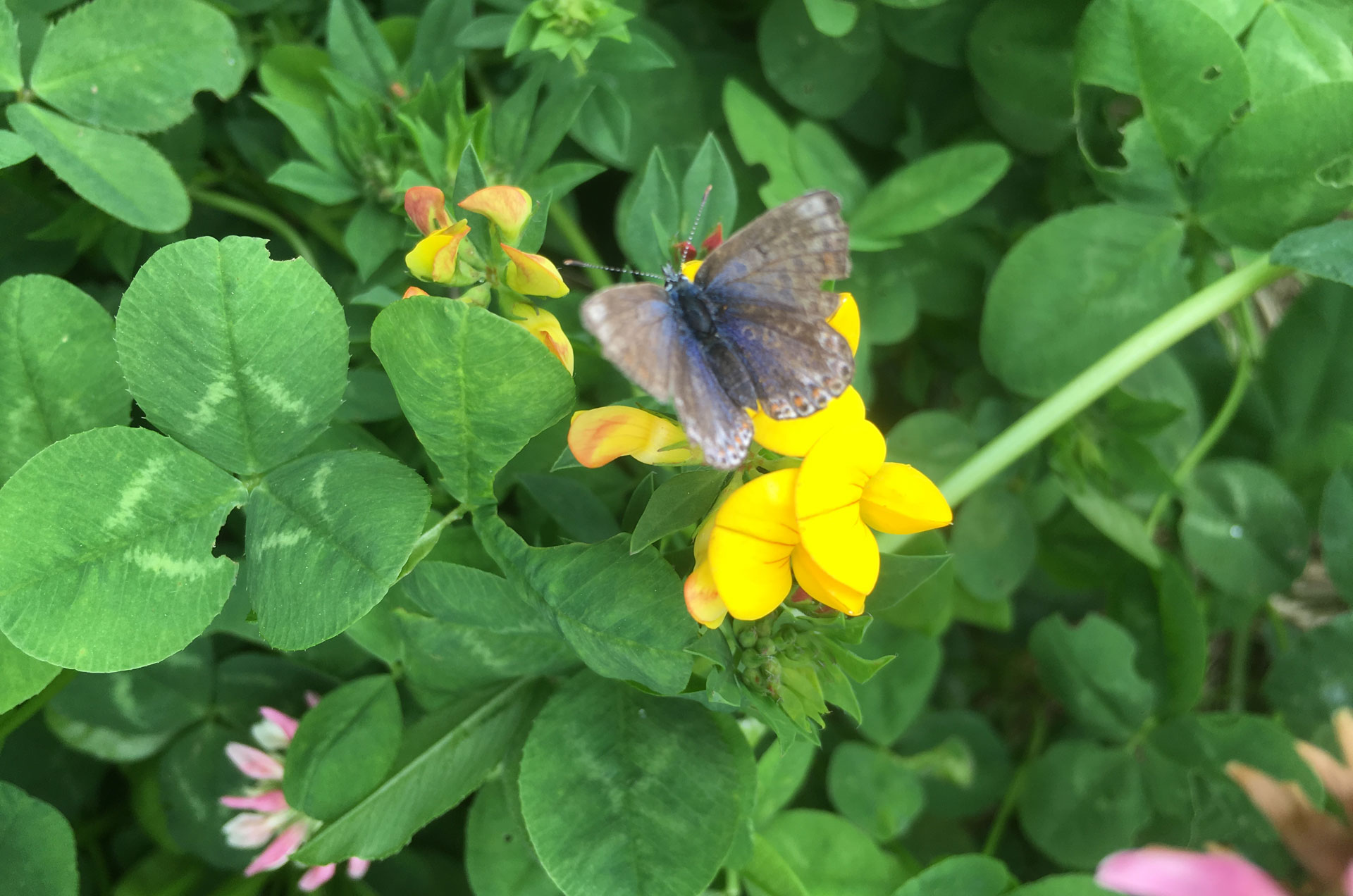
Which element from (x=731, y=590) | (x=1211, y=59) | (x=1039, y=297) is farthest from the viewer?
(x=1039, y=297)

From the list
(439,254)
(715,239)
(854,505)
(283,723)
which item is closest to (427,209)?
(439,254)

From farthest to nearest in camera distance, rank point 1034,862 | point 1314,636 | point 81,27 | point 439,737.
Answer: point 1034,862
point 1314,636
point 81,27
point 439,737

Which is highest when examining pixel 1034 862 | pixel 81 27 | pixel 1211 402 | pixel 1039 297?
pixel 81 27

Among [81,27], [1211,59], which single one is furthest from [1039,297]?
[81,27]

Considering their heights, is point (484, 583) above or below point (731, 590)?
below

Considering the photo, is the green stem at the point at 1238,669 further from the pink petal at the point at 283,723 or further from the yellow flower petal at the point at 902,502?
the pink petal at the point at 283,723

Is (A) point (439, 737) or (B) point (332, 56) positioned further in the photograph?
(B) point (332, 56)

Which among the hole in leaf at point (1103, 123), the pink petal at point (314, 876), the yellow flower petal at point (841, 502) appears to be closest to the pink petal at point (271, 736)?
the pink petal at point (314, 876)

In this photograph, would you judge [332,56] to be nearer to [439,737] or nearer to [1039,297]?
[439,737]
